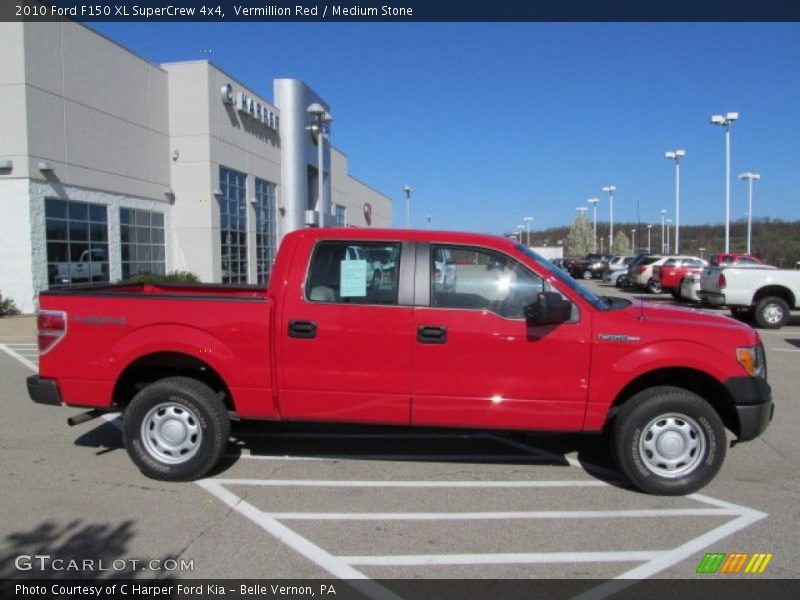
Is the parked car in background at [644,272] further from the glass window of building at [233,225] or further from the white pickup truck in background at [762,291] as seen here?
the glass window of building at [233,225]

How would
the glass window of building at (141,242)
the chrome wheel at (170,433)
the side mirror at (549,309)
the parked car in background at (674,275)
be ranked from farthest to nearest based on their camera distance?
the glass window of building at (141,242) < the parked car in background at (674,275) < the chrome wheel at (170,433) < the side mirror at (549,309)

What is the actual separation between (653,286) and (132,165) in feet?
68.3

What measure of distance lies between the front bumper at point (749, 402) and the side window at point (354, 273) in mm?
2535

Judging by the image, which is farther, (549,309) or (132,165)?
(132,165)

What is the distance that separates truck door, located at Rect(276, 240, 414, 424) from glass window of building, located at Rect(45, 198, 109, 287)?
16436 millimetres

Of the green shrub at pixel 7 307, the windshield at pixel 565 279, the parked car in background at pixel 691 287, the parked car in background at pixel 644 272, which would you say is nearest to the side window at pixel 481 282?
the windshield at pixel 565 279

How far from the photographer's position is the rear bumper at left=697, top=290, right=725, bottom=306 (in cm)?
1573

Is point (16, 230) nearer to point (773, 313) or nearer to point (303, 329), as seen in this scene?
point (303, 329)

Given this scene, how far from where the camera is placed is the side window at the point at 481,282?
4.86 meters

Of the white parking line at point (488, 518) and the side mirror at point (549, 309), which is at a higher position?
the side mirror at point (549, 309)

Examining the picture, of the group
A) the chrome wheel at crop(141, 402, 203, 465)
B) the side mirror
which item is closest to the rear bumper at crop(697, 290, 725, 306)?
the side mirror

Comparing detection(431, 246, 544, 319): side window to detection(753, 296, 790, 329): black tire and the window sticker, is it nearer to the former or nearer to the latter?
the window sticker

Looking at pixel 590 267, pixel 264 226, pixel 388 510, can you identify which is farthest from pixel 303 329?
pixel 590 267

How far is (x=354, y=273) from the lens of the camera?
16.5ft
